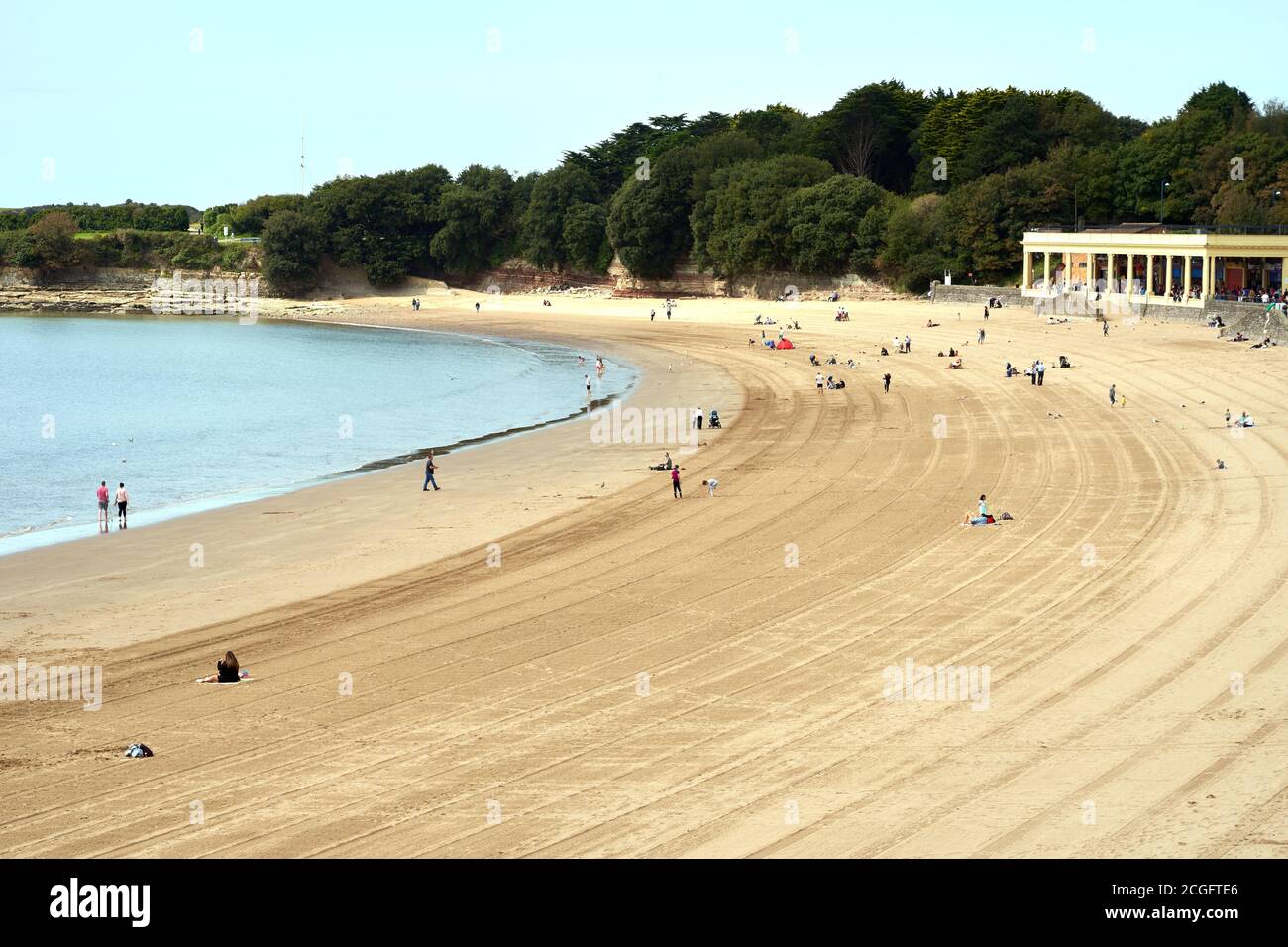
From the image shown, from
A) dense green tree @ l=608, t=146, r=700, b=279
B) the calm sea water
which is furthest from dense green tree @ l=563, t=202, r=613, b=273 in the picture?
the calm sea water

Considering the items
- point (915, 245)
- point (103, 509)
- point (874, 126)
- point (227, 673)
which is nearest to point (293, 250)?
point (874, 126)

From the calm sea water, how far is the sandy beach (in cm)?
434

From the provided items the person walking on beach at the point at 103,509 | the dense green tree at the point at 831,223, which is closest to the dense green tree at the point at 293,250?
the dense green tree at the point at 831,223

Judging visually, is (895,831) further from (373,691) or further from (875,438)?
(875,438)

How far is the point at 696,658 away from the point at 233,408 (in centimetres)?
3914

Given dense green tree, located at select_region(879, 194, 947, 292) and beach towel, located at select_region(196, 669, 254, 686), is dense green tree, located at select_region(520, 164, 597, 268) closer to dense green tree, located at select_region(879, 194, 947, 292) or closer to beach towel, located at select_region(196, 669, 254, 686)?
dense green tree, located at select_region(879, 194, 947, 292)

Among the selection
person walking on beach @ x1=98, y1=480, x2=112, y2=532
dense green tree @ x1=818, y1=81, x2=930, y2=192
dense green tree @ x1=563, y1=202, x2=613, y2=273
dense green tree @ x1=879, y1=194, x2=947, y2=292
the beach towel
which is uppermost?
dense green tree @ x1=818, y1=81, x2=930, y2=192

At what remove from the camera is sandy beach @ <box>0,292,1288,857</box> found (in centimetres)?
1158

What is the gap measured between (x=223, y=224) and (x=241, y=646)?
12562 centimetres

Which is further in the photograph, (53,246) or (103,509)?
(53,246)

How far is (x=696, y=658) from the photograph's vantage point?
1675 cm

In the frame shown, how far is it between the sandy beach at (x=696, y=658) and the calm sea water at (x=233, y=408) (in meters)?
4.34

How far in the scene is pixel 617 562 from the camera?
22516 mm

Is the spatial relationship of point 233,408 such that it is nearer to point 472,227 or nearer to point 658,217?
point 658,217
